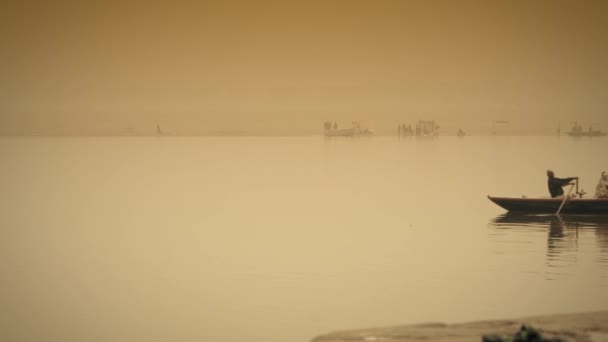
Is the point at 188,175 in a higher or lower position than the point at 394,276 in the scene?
higher

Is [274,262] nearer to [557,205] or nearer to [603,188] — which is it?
[557,205]

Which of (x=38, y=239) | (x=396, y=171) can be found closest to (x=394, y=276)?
(x=38, y=239)

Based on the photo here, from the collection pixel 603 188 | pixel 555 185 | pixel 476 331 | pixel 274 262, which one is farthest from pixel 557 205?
pixel 476 331

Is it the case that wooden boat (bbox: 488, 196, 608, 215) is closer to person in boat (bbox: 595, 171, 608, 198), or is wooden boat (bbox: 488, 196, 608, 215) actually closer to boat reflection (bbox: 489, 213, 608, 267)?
boat reflection (bbox: 489, 213, 608, 267)

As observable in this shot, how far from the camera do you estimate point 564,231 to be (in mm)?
9688

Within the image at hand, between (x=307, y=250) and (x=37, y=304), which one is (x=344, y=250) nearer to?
(x=307, y=250)

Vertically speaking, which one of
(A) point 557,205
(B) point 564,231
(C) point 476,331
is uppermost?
(A) point 557,205

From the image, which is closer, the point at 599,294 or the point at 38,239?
the point at 599,294

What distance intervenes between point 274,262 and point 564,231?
4339 millimetres

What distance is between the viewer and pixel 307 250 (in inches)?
331

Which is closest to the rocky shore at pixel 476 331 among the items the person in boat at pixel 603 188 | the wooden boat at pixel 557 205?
the wooden boat at pixel 557 205

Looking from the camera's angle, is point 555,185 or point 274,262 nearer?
point 274,262

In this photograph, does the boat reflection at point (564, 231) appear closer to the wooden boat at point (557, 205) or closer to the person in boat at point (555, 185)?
the wooden boat at point (557, 205)

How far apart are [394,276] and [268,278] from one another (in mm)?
1216
